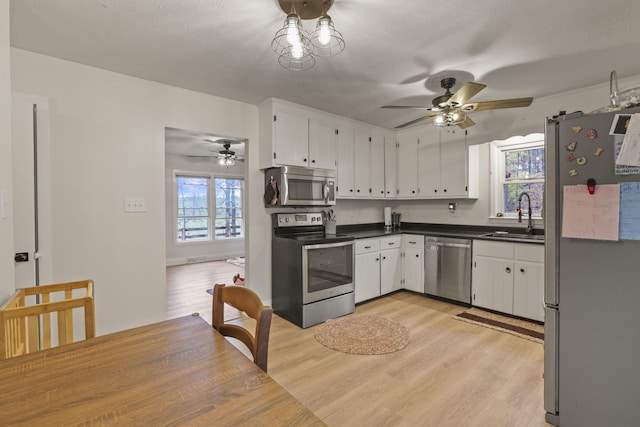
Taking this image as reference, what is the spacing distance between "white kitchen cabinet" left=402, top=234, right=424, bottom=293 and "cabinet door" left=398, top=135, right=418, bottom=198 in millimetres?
741

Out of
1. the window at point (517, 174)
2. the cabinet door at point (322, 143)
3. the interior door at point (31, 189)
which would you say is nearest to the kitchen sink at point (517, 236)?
the window at point (517, 174)

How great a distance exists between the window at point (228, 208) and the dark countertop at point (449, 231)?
3935mm

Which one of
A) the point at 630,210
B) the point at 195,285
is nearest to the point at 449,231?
the point at 630,210

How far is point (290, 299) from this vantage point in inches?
129

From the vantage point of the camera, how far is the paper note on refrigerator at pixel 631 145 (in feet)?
4.60

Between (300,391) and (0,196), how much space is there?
193 cm

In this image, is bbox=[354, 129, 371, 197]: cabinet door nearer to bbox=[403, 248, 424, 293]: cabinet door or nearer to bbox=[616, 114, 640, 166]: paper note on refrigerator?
bbox=[403, 248, 424, 293]: cabinet door

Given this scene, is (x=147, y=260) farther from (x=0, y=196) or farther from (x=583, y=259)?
(x=583, y=259)

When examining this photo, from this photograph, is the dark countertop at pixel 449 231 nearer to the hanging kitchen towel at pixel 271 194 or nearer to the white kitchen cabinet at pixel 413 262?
the white kitchen cabinet at pixel 413 262

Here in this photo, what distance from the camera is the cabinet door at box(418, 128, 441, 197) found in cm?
425

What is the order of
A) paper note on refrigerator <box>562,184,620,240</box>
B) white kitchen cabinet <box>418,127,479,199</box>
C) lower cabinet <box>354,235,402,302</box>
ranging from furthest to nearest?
white kitchen cabinet <box>418,127,479,199</box>, lower cabinet <box>354,235,402,302</box>, paper note on refrigerator <box>562,184,620,240</box>

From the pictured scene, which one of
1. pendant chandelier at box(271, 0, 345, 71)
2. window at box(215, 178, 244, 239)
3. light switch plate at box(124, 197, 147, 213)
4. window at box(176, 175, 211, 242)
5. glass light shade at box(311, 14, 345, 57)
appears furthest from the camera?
window at box(215, 178, 244, 239)

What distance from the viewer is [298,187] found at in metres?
3.53

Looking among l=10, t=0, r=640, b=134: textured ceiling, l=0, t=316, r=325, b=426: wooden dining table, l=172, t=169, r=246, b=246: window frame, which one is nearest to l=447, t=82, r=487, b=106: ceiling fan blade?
l=10, t=0, r=640, b=134: textured ceiling
